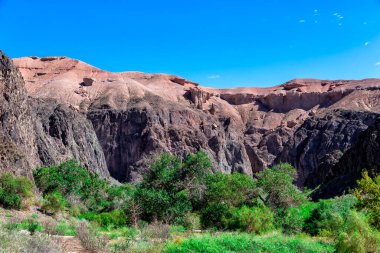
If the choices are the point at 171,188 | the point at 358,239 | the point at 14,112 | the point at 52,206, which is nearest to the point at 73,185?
the point at 14,112

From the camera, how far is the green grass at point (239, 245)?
14.4 meters

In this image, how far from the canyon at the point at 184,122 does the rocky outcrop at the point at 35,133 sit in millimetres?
189

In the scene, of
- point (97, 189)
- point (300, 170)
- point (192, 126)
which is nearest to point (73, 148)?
point (97, 189)

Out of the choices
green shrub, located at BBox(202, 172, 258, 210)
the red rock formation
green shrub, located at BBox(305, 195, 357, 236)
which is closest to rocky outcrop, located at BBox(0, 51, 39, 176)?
green shrub, located at BBox(202, 172, 258, 210)

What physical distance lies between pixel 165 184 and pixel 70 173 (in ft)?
79.1

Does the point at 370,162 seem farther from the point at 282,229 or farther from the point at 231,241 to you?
the point at 231,241

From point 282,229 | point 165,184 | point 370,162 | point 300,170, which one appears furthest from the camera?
point 300,170

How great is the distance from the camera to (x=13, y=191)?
3322 centimetres

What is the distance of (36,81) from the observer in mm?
130750

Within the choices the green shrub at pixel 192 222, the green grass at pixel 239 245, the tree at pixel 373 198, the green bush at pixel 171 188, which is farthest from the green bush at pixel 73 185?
the tree at pixel 373 198

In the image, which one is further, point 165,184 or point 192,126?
point 192,126

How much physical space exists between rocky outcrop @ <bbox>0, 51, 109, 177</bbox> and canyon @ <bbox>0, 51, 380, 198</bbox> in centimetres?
19

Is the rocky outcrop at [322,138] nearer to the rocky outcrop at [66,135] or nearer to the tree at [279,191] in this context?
the rocky outcrop at [66,135]

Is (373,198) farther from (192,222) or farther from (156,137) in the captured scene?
(156,137)
